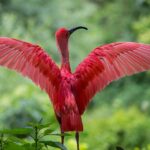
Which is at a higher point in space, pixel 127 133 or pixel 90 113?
pixel 90 113

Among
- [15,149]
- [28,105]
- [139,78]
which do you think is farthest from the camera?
[139,78]

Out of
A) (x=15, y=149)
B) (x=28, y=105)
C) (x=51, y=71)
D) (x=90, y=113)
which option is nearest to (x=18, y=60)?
(x=51, y=71)

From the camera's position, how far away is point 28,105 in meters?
6.53

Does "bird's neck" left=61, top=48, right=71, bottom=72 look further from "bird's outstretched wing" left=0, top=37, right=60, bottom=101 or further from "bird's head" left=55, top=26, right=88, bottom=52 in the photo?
"bird's outstretched wing" left=0, top=37, right=60, bottom=101

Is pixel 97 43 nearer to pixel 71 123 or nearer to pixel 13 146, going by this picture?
pixel 71 123

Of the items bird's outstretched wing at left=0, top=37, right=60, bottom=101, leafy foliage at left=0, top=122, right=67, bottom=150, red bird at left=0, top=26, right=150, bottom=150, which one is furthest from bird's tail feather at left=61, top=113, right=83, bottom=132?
leafy foliage at left=0, top=122, right=67, bottom=150

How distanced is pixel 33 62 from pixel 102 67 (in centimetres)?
34

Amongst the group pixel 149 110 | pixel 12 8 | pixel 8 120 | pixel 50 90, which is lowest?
pixel 50 90

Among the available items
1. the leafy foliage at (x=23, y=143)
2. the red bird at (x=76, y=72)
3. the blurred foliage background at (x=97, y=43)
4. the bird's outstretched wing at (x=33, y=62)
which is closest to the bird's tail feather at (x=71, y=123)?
the red bird at (x=76, y=72)

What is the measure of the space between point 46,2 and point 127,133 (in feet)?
8.13

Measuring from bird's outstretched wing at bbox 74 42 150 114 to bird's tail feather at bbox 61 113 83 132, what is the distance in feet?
0.31

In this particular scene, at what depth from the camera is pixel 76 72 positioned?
357 centimetres

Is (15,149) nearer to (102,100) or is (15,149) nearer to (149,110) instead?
(149,110)

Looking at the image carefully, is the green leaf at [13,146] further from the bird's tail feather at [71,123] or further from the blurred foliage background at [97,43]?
the blurred foliage background at [97,43]
